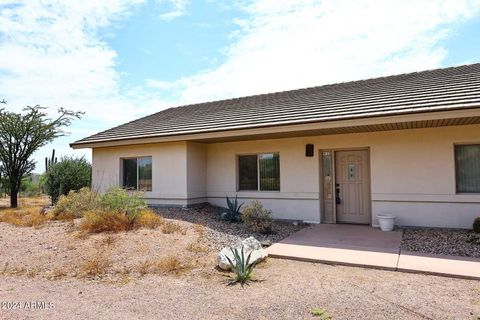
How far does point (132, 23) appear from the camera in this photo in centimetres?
945

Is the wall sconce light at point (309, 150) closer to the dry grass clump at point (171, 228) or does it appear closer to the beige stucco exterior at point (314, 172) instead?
the beige stucco exterior at point (314, 172)

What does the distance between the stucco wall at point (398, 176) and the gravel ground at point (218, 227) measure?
1.12 meters

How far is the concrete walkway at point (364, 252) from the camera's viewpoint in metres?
5.62

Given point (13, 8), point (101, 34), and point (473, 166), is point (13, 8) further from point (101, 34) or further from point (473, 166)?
point (473, 166)

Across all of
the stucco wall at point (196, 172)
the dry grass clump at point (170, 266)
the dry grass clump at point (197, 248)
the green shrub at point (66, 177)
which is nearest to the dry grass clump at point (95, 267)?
the dry grass clump at point (170, 266)

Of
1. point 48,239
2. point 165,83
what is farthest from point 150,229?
point 165,83

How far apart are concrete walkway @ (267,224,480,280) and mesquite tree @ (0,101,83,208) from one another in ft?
48.8

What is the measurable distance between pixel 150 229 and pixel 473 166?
29.0 feet

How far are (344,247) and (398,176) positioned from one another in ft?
11.7

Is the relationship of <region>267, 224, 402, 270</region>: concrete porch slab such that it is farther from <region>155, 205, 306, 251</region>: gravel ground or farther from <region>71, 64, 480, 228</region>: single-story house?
<region>71, 64, 480, 228</region>: single-story house

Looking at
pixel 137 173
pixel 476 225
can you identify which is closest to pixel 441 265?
pixel 476 225

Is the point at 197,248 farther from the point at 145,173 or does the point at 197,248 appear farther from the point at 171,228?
the point at 145,173

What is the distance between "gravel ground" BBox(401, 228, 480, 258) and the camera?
6.70m

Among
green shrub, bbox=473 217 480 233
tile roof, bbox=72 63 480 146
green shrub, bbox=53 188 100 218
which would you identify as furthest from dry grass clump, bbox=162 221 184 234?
green shrub, bbox=473 217 480 233
